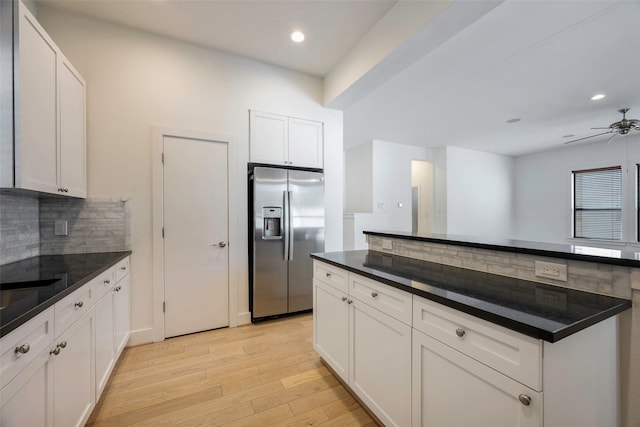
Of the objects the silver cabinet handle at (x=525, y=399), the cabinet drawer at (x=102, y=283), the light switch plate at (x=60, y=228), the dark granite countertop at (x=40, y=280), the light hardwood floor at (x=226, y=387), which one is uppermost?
the light switch plate at (x=60, y=228)

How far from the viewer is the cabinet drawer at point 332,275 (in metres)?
1.76

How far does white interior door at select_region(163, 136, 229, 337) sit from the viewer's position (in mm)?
2617

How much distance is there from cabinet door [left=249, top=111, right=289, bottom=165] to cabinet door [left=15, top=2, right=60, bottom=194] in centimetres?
159

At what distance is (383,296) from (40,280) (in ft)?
6.00

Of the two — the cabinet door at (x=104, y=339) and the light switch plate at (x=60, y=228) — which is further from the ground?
the light switch plate at (x=60, y=228)

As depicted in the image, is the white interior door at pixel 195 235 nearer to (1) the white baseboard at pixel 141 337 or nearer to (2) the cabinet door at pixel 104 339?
(1) the white baseboard at pixel 141 337

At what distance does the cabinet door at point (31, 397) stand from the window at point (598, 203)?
882 cm

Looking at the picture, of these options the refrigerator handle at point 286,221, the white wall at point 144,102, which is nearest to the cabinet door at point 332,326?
the refrigerator handle at point 286,221

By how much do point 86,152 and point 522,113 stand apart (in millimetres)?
5803

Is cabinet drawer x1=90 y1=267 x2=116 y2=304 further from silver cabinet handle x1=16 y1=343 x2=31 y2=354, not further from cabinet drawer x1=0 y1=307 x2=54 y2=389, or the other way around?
silver cabinet handle x1=16 y1=343 x2=31 y2=354

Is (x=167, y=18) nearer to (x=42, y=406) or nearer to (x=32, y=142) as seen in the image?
(x=32, y=142)

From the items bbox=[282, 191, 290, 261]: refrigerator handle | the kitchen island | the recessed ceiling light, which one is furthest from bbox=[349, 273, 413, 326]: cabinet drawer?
the recessed ceiling light

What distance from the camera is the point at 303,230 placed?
3131mm

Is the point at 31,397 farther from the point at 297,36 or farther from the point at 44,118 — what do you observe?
the point at 297,36
